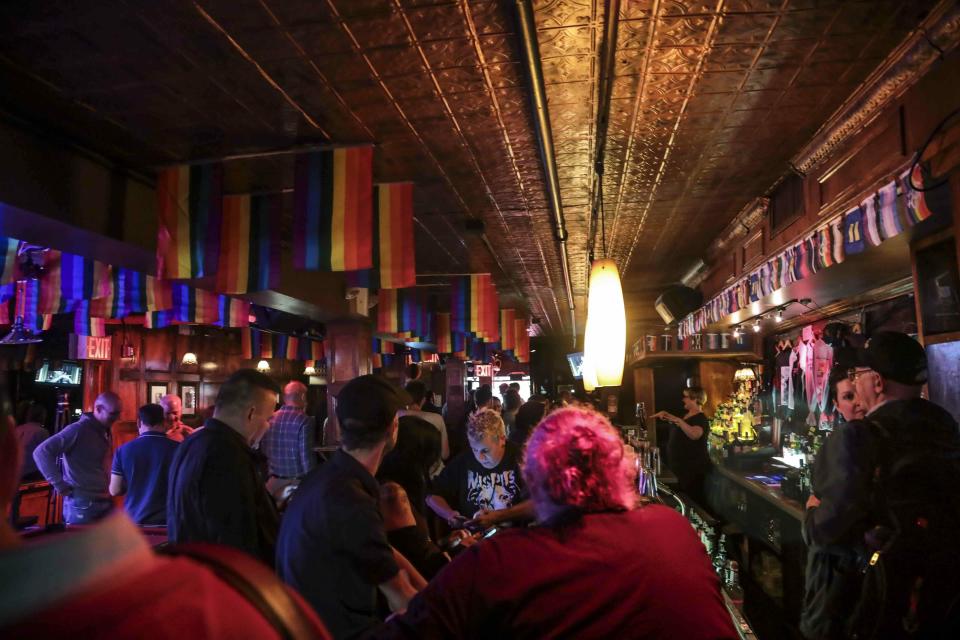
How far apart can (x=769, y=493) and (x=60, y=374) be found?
39.5 feet

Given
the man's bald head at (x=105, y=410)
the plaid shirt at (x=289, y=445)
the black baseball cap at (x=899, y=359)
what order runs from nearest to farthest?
the black baseball cap at (x=899, y=359) → the plaid shirt at (x=289, y=445) → the man's bald head at (x=105, y=410)

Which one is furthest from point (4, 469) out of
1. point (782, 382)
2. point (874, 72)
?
point (782, 382)

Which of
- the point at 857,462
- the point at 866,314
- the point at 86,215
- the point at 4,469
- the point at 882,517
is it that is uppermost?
the point at 86,215

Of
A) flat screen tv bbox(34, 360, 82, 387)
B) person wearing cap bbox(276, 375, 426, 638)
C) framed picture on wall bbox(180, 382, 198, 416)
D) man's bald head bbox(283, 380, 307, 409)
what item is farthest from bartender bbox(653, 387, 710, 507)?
framed picture on wall bbox(180, 382, 198, 416)

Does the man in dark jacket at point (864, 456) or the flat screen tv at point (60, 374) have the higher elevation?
the flat screen tv at point (60, 374)

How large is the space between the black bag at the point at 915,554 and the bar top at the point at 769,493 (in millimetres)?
2048

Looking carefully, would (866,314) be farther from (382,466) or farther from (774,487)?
(382,466)

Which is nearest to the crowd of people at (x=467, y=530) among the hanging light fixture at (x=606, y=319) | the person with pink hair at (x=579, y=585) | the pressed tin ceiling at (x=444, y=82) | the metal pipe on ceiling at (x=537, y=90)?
the person with pink hair at (x=579, y=585)

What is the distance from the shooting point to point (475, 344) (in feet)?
60.7

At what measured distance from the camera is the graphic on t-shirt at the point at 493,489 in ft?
15.0

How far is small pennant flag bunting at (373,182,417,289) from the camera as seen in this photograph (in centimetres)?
563

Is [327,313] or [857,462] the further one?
[327,313]

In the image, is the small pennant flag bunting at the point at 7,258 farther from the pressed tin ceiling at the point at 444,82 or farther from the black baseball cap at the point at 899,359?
the black baseball cap at the point at 899,359

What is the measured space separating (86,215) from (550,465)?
5.02 meters
